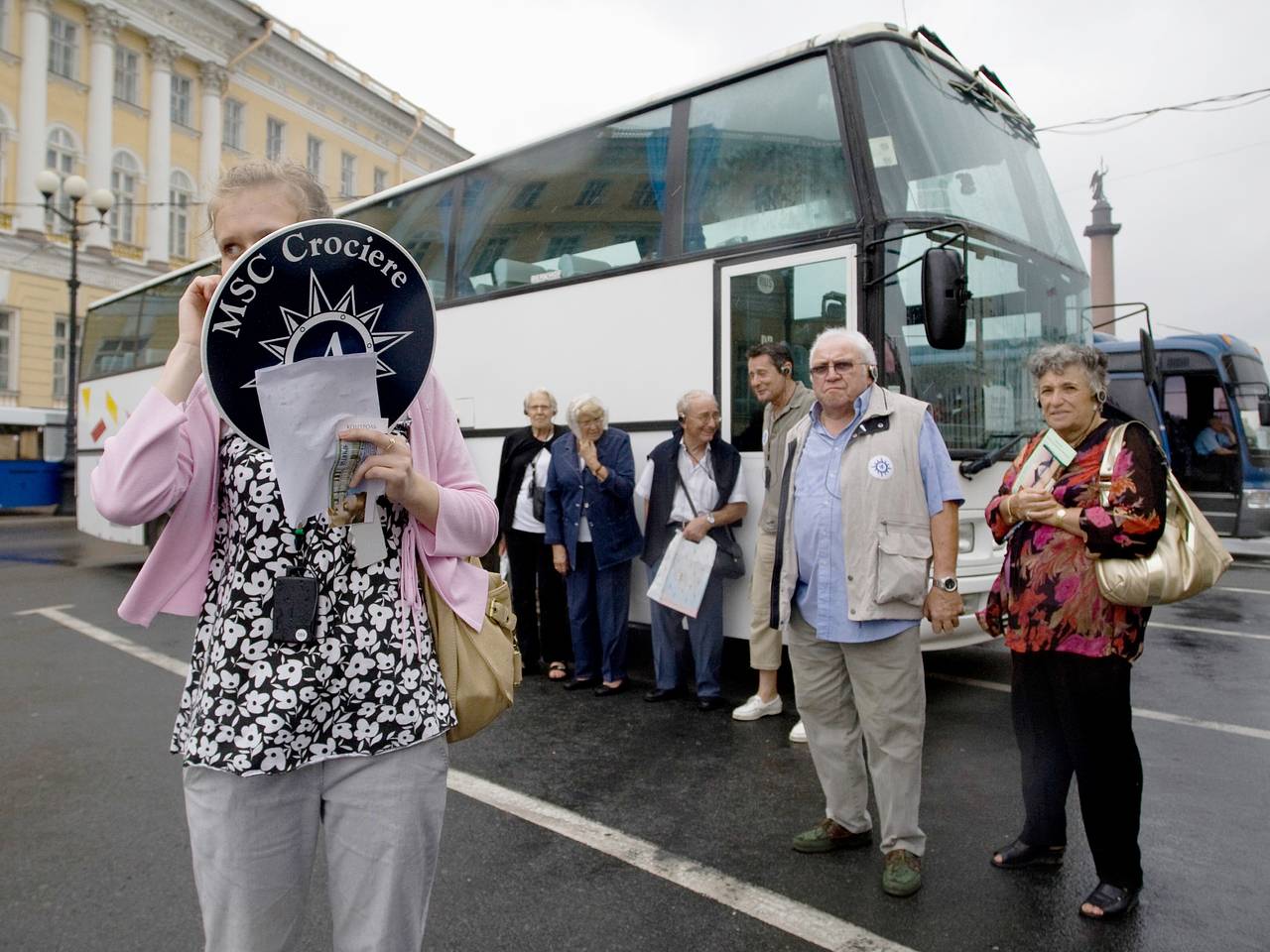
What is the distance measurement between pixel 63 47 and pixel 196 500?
104ft

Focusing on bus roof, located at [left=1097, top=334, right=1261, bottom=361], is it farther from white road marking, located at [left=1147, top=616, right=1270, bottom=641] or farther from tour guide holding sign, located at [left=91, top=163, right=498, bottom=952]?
tour guide holding sign, located at [left=91, top=163, right=498, bottom=952]

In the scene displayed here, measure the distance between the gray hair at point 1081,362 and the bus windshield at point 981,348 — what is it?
5.17ft

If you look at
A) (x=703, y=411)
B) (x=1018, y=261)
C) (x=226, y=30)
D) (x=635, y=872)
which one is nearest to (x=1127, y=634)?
(x=635, y=872)

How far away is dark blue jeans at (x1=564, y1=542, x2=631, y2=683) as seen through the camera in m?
5.66

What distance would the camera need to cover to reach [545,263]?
6473 millimetres

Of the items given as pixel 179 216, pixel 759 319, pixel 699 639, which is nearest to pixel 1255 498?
pixel 759 319

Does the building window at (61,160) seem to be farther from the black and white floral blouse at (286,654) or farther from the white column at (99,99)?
the black and white floral blouse at (286,654)

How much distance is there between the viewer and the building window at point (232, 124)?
3109cm

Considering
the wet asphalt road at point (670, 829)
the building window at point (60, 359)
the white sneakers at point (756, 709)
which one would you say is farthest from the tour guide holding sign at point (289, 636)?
the building window at point (60, 359)

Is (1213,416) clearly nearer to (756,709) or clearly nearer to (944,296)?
(944,296)

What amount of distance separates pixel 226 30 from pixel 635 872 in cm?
3391

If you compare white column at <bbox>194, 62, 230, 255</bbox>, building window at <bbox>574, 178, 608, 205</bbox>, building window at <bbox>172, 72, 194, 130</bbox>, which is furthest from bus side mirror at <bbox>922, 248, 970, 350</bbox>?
building window at <bbox>172, 72, 194, 130</bbox>

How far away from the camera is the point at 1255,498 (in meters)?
13.6

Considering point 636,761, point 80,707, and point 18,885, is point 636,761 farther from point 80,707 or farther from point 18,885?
point 80,707
